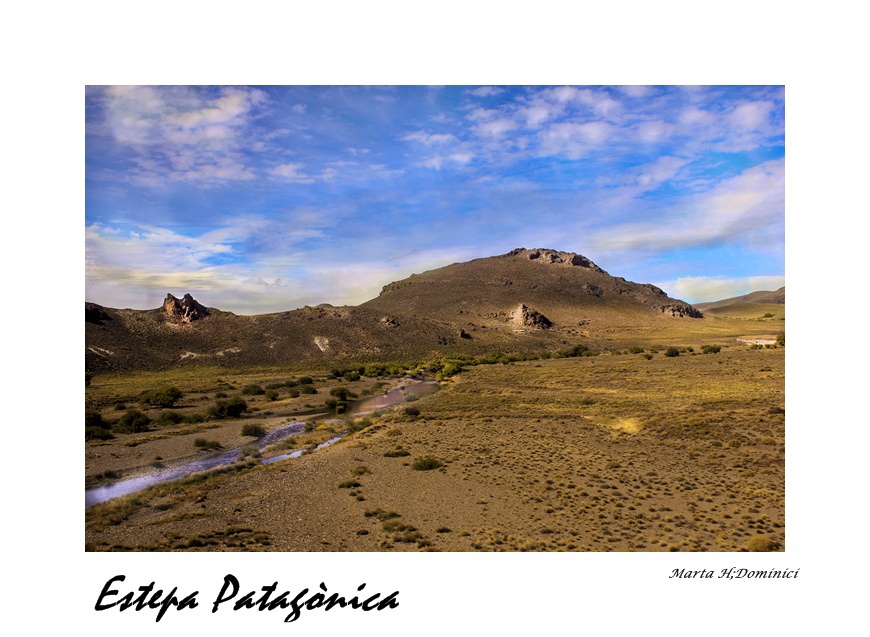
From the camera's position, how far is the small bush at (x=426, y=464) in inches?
550

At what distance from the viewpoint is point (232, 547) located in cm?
874

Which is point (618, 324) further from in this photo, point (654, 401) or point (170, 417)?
point (170, 417)

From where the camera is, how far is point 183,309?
5778 cm

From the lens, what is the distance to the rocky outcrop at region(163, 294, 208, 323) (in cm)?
5734

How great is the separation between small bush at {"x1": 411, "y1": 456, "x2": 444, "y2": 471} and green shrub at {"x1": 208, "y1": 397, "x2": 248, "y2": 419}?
16731 mm

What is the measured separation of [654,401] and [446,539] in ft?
60.7

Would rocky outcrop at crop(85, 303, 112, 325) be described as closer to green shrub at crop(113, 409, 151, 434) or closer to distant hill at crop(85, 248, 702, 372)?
distant hill at crop(85, 248, 702, 372)

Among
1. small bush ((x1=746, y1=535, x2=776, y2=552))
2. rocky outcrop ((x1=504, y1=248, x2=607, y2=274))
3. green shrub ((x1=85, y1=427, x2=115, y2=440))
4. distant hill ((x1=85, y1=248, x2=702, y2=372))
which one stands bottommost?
green shrub ((x1=85, y1=427, x2=115, y2=440))

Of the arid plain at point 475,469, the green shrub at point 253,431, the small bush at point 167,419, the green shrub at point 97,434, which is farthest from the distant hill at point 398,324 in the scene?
the arid plain at point 475,469

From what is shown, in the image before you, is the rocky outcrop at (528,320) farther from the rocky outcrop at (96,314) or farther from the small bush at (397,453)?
the small bush at (397,453)

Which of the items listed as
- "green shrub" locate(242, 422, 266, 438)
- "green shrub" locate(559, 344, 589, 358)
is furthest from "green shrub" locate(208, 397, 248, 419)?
"green shrub" locate(559, 344, 589, 358)

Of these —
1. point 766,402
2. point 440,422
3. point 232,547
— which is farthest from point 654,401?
point 232,547

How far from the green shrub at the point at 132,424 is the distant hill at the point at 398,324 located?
22.8 ft

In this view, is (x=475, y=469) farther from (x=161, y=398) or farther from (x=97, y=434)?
(x=161, y=398)
